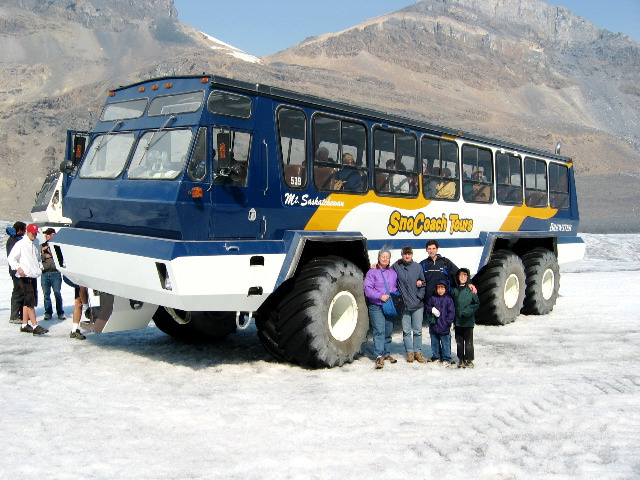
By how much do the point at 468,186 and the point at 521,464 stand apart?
691 cm

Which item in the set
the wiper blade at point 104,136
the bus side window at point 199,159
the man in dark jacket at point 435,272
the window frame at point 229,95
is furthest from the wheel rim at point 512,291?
the wiper blade at point 104,136

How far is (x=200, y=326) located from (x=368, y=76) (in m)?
139

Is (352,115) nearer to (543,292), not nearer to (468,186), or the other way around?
(468,186)

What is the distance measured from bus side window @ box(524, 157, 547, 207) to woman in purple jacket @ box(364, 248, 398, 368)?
233 inches

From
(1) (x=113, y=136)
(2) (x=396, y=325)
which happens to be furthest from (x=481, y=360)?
(1) (x=113, y=136)

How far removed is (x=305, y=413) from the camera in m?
6.23

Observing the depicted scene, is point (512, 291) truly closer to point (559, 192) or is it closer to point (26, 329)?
point (559, 192)

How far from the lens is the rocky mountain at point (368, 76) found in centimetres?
9619

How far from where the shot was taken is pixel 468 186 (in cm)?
1132

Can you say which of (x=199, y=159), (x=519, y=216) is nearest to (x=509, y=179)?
(x=519, y=216)

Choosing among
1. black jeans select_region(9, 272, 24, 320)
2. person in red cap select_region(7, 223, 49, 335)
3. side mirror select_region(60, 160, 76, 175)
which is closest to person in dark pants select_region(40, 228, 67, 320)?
black jeans select_region(9, 272, 24, 320)

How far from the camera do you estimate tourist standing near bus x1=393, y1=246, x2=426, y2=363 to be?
27.5 ft

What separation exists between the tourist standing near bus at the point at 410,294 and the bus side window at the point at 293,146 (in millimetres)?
1677

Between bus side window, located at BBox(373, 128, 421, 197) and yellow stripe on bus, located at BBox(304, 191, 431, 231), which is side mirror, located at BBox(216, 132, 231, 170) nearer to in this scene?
yellow stripe on bus, located at BBox(304, 191, 431, 231)
